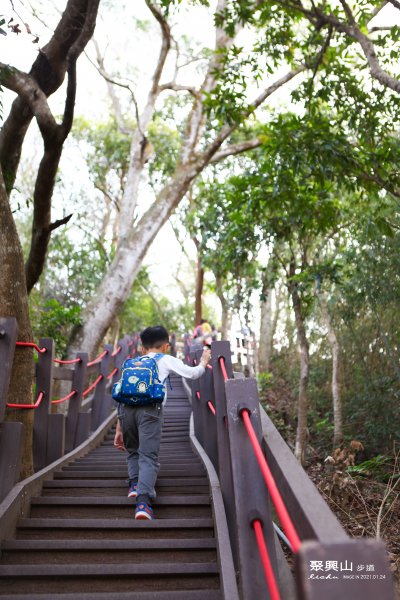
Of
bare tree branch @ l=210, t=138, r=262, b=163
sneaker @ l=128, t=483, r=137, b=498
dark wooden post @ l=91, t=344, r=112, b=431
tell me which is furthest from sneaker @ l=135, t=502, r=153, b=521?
bare tree branch @ l=210, t=138, r=262, b=163

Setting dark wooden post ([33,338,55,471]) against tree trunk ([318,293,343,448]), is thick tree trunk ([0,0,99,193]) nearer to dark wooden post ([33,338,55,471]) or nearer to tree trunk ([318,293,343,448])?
dark wooden post ([33,338,55,471])

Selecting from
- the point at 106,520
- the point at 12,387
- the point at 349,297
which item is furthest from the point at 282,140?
the point at 106,520

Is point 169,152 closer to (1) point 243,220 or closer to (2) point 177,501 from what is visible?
(1) point 243,220

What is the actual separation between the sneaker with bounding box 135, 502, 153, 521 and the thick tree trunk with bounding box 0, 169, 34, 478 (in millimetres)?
1068

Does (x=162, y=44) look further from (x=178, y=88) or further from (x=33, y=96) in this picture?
(x=33, y=96)

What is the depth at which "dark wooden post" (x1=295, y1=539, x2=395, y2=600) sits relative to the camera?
1052mm

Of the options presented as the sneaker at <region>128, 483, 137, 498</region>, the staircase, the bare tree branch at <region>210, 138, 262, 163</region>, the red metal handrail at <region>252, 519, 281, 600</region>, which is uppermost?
the bare tree branch at <region>210, 138, 262, 163</region>

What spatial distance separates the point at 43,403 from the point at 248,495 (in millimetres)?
3198

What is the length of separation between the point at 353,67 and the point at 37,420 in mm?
6038

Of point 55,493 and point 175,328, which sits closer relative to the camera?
point 55,493

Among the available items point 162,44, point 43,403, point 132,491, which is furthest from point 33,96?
point 162,44

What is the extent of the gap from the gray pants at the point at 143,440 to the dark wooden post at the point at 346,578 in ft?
Answer: 9.27

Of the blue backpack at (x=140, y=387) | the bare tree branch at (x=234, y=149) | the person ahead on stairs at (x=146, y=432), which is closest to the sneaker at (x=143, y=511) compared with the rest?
the person ahead on stairs at (x=146, y=432)

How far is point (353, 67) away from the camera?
7590 millimetres
